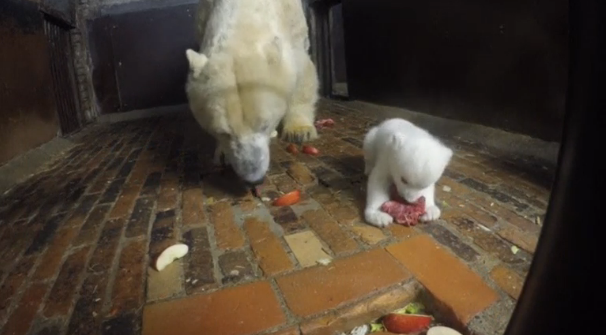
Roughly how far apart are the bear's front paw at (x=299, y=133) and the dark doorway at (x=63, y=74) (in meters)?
2.42

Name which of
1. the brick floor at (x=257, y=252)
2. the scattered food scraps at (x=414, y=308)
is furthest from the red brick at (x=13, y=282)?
the scattered food scraps at (x=414, y=308)

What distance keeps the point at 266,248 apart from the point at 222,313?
0.33 metres

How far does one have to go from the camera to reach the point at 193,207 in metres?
1.68

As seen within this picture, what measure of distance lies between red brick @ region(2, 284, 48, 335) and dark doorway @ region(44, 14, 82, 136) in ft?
10.3

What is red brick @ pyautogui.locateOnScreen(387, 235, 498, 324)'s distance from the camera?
0.93m

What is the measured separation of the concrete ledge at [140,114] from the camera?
520 cm

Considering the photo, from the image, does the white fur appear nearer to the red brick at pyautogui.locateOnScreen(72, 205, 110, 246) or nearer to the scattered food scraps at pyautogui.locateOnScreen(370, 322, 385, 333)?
the scattered food scraps at pyautogui.locateOnScreen(370, 322, 385, 333)

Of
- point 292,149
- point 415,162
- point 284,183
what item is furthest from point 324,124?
point 415,162

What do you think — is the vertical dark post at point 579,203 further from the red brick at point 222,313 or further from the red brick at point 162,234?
the red brick at point 162,234

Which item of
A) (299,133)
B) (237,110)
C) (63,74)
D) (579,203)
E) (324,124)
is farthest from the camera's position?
(63,74)

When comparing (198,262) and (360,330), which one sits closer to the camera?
(360,330)

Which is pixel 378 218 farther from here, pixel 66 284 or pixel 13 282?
pixel 13 282

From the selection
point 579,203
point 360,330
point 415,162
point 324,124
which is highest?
point 579,203

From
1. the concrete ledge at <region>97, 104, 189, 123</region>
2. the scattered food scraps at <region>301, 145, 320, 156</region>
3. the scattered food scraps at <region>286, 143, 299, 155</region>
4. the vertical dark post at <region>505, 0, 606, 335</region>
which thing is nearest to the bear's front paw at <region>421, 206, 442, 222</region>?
the vertical dark post at <region>505, 0, 606, 335</region>
